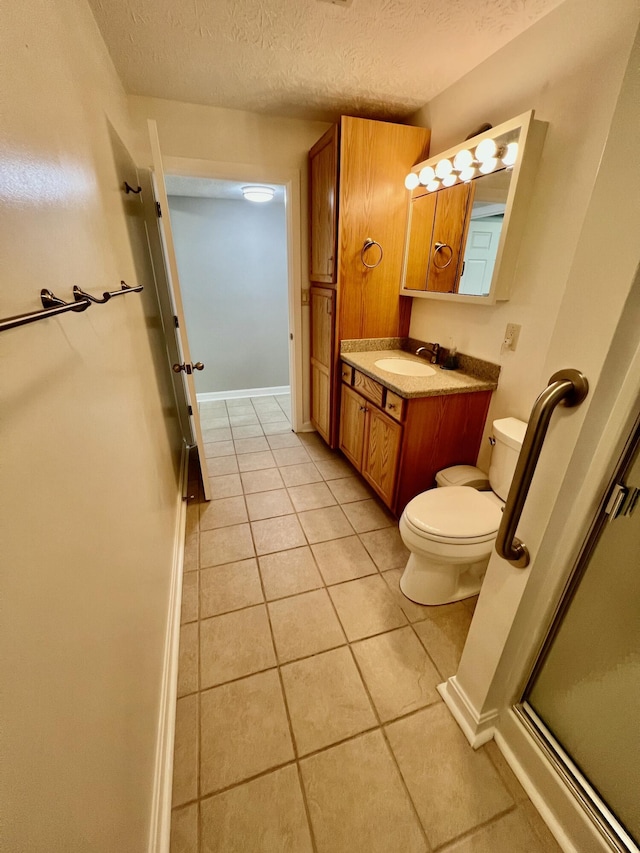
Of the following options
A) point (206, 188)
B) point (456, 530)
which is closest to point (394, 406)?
point (456, 530)

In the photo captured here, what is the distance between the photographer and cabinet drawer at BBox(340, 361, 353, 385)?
2.34 metres

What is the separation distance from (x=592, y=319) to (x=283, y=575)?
1623 mm

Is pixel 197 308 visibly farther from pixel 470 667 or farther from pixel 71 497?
pixel 470 667

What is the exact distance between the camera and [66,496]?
2.08 ft

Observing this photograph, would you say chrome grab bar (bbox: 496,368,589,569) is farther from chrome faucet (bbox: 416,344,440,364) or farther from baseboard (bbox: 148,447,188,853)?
chrome faucet (bbox: 416,344,440,364)

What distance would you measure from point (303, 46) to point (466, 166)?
0.94 metres

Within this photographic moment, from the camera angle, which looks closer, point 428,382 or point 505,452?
point 505,452

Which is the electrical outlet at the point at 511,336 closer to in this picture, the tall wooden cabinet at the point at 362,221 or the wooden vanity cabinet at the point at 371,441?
the wooden vanity cabinet at the point at 371,441

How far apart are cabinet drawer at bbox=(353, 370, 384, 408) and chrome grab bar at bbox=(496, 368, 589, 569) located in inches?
48.3

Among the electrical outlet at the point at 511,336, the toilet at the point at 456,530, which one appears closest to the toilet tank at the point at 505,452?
the toilet at the point at 456,530

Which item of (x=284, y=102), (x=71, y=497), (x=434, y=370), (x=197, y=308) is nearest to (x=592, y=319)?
(x=71, y=497)

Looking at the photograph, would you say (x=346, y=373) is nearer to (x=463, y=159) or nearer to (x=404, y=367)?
(x=404, y=367)

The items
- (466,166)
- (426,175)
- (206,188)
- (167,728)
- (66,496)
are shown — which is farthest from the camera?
(206,188)

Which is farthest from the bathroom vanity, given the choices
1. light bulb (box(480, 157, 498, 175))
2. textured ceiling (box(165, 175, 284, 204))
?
textured ceiling (box(165, 175, 284, 204))
